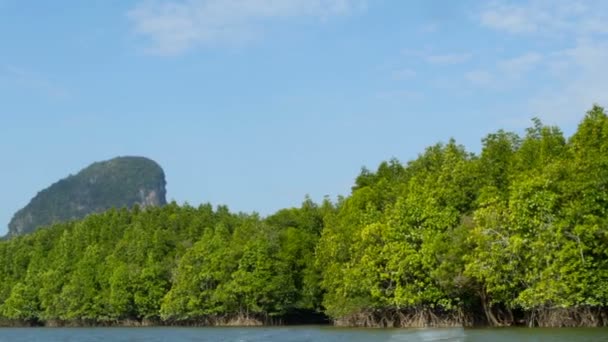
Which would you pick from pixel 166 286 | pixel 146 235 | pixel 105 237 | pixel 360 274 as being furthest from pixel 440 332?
pixel 105 237

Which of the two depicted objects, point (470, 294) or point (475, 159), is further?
point (475, 159)

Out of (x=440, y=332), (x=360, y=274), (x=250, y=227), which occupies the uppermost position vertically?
(x=250, y=227)

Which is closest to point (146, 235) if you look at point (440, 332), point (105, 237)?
point (105, 237)

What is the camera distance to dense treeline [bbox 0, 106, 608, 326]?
42.5 m

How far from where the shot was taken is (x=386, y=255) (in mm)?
55312

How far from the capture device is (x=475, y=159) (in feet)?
189

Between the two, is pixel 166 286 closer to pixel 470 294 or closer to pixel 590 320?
pixel 470 294

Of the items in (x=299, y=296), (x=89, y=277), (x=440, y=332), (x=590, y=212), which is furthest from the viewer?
(x=89, y=277)

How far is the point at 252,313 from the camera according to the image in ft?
251

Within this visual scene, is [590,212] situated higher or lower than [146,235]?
lower

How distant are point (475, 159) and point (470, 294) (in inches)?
409

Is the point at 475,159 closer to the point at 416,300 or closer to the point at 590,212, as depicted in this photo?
the point at 416,300

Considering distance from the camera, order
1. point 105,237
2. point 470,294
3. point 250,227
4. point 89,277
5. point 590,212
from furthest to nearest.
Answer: point 105,237 → point 89,277 → point 250,227 → point 470,294 → point 590,212

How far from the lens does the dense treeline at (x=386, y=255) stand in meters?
42.5
